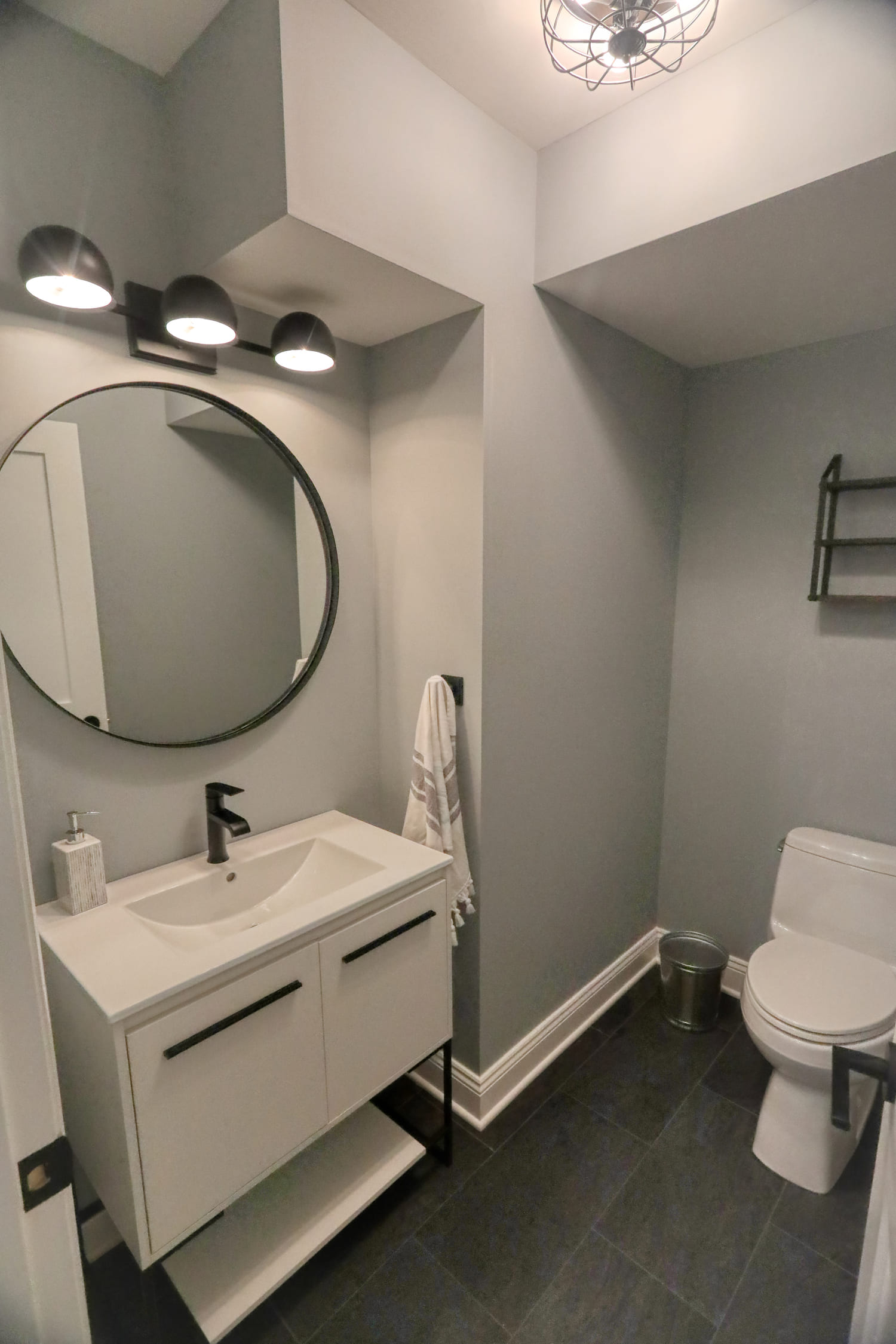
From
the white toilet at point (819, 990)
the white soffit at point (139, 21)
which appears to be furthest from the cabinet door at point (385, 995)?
the white soffit at point (139, 21)

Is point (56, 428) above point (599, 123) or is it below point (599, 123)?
below

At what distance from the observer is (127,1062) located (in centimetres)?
106

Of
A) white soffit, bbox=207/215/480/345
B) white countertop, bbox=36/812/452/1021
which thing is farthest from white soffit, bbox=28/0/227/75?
white countertop, bbox=36/812/452/1021

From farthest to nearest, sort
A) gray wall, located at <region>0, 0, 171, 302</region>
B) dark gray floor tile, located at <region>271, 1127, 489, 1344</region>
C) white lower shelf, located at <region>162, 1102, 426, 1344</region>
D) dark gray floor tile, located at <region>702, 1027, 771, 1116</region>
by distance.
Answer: dark gray floor tile, located at <region>702, 1027, 771, 1116</region> → dark gray floor tile, located at <region>271, 1127, 489, 1344</region> → white lower shelf, located at <region>162, 1102, 426, 1344</region> → gray wall, located at <region>0, 0, 171, 302</region>

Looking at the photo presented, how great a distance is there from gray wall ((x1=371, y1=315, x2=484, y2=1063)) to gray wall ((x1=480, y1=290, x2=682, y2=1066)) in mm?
49

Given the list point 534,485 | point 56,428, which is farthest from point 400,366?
point 56,428

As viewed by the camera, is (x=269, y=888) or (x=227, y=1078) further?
(x=269, y=888)

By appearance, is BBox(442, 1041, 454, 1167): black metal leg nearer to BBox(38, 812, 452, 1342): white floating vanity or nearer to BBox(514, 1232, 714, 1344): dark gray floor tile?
A: BBox(38, 812, 452, 1342): white floating vanity

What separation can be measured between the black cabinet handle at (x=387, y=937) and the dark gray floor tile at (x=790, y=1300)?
103cm

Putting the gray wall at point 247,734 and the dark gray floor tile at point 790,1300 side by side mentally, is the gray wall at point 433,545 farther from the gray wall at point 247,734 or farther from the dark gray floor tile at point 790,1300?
the dark gray floor tile at point 790,1300

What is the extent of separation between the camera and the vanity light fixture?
112 cm

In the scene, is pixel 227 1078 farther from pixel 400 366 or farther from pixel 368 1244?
pixel 400 366

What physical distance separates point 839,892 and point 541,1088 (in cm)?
112

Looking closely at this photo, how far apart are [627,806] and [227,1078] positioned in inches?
63.7
